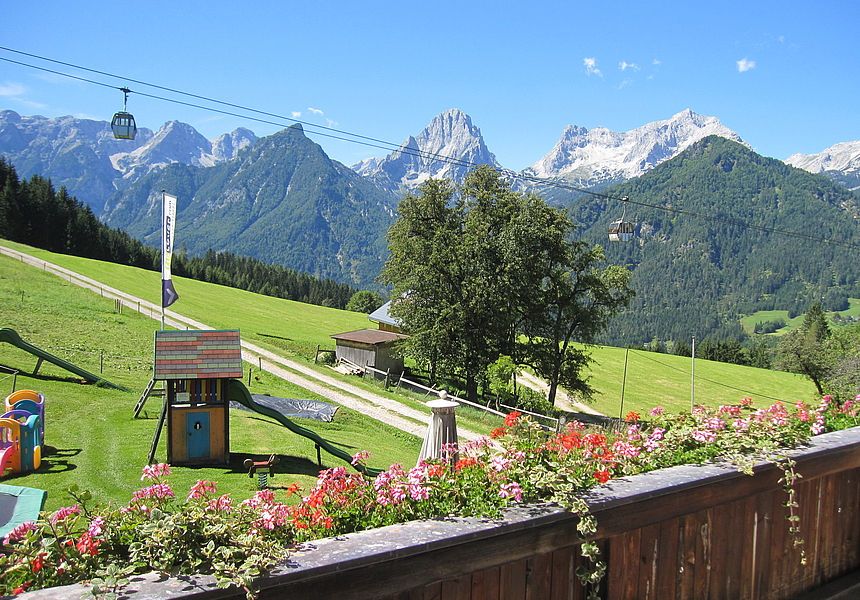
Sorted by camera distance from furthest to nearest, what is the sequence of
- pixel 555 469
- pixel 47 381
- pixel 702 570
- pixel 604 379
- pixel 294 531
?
1. pixel 604 379
2. pixel 47 381
3. pixel 702 570
4. pixel 555 469
5. pixel 294 531

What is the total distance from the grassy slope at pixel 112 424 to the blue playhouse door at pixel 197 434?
50 cm

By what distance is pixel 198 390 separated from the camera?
42.4 ft

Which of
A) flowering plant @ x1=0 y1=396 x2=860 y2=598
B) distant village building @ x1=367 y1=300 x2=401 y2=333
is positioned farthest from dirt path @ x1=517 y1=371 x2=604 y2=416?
flowering plant @ x1=0 y1=396 x2=860 y2=598

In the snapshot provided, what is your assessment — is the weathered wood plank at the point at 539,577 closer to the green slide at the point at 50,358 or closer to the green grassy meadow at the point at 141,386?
the green grassy meadow at the point at 141,386

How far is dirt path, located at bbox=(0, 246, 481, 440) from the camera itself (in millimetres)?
24875

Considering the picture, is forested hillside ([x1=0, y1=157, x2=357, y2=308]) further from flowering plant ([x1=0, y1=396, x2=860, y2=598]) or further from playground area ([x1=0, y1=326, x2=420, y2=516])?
flowering plant ([x1=0, y1=396, x2=860, y2=598])

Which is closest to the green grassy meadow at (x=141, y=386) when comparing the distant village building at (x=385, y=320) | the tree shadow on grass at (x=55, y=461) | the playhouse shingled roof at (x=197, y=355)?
the tree shadow on grass at (x=55, y=461)

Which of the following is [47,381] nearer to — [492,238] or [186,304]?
[492,238]

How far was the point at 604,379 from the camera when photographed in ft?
189

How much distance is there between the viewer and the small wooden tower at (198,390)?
12.6m

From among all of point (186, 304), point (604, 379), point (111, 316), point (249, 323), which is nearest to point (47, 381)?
point (111, 316)

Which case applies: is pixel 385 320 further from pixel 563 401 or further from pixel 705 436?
pixel 705 436

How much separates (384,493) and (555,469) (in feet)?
3.05

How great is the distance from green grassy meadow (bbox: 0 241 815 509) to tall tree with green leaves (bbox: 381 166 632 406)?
14.0ft
